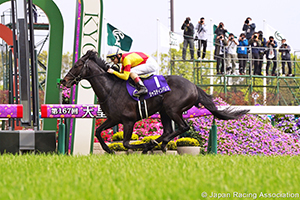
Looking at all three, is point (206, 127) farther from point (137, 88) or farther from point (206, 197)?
point (206, 197)

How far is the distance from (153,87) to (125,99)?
52 cm

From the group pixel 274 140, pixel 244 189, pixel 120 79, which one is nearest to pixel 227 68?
pixel 274 140

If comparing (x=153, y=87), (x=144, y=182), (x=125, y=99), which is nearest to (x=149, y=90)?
(x=153, y=87)

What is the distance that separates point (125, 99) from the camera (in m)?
7.72

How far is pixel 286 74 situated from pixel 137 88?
1660 cm

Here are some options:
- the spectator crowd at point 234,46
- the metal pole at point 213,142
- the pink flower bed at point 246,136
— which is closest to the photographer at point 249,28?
the spectator crowd at point 234,46

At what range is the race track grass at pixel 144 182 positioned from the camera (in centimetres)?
304

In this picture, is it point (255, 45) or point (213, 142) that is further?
point (255, 45)

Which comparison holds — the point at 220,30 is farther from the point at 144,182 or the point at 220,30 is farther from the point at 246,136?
the point at 144,182

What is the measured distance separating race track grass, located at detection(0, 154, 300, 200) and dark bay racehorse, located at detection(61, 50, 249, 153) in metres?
2.77

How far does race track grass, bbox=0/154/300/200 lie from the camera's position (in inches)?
120

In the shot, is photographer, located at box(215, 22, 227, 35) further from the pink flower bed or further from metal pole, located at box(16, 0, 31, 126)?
metal pole, located at box(16, 0, 31, 126)

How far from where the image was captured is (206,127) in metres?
10.8

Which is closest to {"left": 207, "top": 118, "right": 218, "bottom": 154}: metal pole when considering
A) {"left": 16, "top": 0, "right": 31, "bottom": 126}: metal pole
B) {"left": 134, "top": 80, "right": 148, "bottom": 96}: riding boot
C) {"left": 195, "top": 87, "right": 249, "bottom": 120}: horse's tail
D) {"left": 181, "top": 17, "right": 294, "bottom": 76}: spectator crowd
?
{"left": 195, "top": 87, "right": 249, "bottom": 120}: horse's tail
